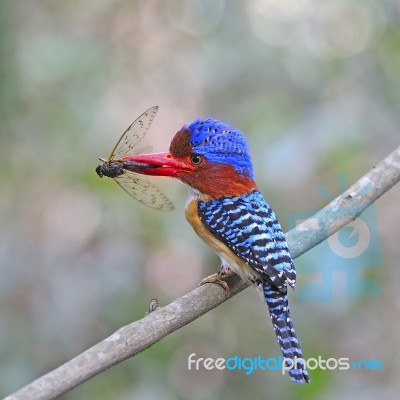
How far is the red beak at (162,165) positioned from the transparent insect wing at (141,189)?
6cm

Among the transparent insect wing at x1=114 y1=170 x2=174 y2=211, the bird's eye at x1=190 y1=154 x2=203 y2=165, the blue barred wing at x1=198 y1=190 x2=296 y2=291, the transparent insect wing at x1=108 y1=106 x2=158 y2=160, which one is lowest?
the blue barred wing at x1=198 y1=190 x2=296 y2=291

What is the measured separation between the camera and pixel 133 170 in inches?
106

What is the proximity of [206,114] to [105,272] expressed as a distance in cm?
106

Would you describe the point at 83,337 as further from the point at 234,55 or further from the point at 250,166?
the point at 234,55

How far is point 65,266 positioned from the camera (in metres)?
3.50

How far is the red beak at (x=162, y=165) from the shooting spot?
2705mm

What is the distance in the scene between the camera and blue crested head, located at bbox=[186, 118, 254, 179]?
268cm

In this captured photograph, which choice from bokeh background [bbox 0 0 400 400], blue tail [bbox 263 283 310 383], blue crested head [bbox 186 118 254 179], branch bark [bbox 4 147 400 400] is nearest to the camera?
branch bark [bbox 4 147 400 400]

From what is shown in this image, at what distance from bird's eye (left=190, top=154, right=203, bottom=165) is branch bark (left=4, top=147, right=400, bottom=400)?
1.37 ft

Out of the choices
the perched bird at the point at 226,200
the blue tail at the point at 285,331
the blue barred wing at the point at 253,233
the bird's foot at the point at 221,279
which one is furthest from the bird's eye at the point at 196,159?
the blue tail at the point at 285,331

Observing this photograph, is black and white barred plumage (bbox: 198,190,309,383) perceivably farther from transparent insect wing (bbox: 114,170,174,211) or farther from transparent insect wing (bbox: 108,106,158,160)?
transparent insect wing (bbox: 108,106,158,160)

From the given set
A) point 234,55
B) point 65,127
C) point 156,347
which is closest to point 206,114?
point 234,55

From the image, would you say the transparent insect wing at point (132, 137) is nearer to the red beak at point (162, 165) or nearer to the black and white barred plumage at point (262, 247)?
the red beak at point (162, 165)

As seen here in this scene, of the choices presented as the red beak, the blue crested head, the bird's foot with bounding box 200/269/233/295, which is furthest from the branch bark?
the red beak
